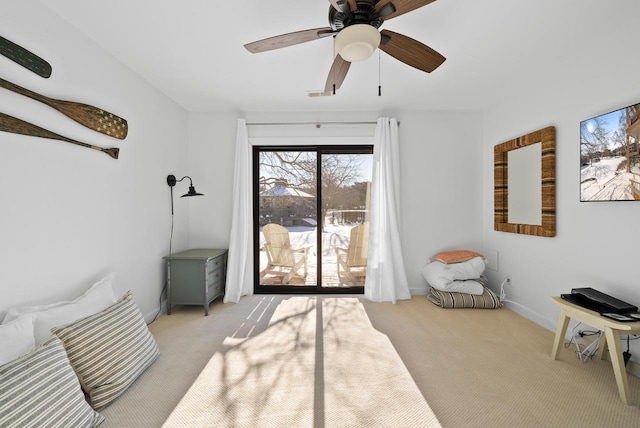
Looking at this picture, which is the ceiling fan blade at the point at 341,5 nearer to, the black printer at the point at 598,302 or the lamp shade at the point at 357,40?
the lamp shade at the point at 357,40

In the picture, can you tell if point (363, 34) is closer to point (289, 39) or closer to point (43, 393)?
point (289, 39)

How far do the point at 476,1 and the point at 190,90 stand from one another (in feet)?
8.65

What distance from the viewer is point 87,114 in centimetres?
196

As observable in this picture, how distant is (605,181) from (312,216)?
110 inches

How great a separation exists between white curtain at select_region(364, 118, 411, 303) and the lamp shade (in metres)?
1.98

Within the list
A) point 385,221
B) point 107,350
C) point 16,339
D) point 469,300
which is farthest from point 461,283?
point 16,339

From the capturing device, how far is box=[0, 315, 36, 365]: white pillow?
1271mm

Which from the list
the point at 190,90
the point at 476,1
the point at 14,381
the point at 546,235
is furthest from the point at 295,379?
the point at 190,90

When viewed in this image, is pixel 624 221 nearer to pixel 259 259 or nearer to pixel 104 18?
pixel 259 259

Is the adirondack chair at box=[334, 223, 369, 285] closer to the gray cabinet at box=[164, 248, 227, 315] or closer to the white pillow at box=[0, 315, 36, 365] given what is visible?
the gray cabinet at box=[164, 248, 227, 315]

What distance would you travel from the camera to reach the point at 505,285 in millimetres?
3088

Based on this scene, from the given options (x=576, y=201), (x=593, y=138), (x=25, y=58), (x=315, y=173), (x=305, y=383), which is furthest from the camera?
(x=315, y=173)

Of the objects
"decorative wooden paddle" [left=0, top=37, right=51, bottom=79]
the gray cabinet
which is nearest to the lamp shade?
"decorative wooden paddle" [left=0, top=37, right=51, bottom=79]

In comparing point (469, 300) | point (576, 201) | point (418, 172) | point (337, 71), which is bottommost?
point (469, 300)
